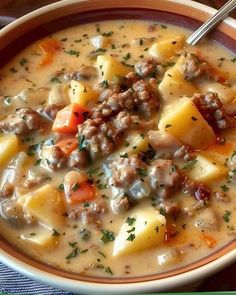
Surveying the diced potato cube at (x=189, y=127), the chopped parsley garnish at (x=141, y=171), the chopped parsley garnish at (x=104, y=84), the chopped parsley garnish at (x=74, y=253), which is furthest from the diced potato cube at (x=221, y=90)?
the chopped parsley garnish at (x=74, y=253)

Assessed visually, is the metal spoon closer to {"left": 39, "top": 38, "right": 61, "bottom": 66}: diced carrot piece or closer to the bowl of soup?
the bowl of soup

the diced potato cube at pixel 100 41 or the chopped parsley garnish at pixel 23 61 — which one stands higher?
the diced potato cube at pixel 100 41

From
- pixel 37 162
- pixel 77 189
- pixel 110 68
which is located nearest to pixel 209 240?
pixel 77 189

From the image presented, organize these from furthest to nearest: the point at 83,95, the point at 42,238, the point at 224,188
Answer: the point at 83,95 → the point at 224,188 → the point at 42,238

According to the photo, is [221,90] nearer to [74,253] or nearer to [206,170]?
[206,170]

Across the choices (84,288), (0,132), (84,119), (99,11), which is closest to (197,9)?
(99,11)

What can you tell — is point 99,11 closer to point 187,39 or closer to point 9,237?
point 187,39

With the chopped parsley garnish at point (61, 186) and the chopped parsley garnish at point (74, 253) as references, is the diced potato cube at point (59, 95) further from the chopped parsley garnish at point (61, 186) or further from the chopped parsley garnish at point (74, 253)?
the chopped parsley garnish at point (74, 253)
